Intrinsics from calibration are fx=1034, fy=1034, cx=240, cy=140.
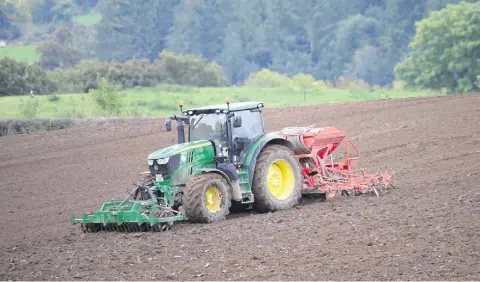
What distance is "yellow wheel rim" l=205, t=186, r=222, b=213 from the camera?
16.7 metres

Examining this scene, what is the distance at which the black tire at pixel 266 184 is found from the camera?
17.4m

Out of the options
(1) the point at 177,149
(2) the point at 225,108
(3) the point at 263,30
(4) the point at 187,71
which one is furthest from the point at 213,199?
(3) the point at 263,30

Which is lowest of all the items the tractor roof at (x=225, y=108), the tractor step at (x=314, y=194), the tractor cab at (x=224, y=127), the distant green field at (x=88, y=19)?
the tractor step at (x=314, y=194)

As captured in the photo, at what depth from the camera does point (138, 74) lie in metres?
51.5

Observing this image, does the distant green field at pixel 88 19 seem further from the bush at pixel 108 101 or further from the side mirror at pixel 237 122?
the side mirror at pixel 237 122

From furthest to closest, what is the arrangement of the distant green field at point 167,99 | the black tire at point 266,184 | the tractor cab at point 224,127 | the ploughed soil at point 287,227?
the distant green field at point 167,99 < the black tire at point 266,184 < the tractor cab at point 224,127 < the ploughed soil at point 287,227

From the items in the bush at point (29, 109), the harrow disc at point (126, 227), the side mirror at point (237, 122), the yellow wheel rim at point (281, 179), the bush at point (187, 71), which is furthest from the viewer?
the bush at point (187, 71)

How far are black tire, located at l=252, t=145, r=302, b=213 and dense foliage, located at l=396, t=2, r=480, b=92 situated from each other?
3283cm

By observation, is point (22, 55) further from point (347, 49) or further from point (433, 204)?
point (433, 204)

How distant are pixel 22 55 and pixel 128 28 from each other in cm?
1613

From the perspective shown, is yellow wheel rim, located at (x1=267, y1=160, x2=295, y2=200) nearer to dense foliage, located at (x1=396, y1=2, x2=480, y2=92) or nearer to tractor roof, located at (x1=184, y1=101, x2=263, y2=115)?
tractor roof, located at (x1=184, y1=101, x2=263, y2=115)

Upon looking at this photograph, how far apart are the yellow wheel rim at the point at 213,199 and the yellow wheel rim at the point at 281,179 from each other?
126cm

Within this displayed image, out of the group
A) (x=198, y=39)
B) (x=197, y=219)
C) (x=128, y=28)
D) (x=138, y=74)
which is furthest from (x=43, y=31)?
(x=197, y=219)

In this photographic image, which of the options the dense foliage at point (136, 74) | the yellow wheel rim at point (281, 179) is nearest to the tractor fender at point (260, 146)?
the yellow wheel rim at point (281, 179)
